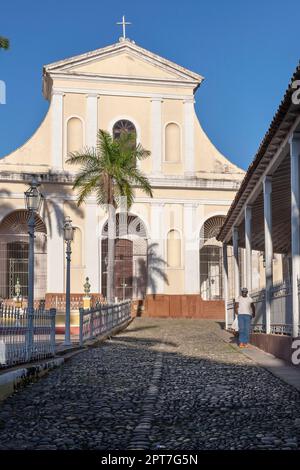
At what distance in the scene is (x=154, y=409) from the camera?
22.0ft

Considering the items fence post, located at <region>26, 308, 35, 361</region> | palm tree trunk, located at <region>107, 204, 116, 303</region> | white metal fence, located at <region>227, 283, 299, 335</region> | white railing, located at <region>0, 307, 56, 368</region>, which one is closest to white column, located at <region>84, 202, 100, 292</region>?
palm tree trunk, located at <region>107, 204, 116, 303</region>

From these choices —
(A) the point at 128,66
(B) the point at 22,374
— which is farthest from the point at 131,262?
(B) the point at 22,374

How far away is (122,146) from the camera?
30000 mm

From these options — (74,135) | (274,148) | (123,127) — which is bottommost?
(274,148)

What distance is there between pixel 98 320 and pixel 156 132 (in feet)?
61.6

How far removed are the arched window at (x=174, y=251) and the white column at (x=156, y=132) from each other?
3.54m

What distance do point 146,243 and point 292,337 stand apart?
25.0m

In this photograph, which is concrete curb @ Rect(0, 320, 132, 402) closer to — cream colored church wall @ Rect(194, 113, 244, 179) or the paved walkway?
the paved walkway

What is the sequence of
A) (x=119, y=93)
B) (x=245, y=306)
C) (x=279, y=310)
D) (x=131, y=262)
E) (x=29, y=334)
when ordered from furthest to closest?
(x=119, y=93), (x=131, y=262), (x=245, y=306), (x=279, y=310), (x=29, y=334)

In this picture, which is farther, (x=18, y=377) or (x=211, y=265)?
(x=211, y=265)

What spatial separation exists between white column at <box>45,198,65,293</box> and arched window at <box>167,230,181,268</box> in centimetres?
508

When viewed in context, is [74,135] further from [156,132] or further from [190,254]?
[190,254]
